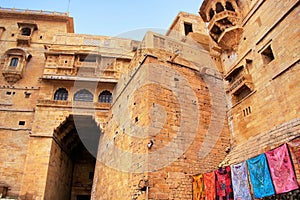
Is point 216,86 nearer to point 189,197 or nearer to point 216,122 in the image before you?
point 216,122

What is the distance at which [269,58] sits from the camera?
29.0 ft

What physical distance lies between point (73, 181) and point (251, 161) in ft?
51.8

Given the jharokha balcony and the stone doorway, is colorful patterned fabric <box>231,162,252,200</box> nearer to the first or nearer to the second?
the jharokha balcony

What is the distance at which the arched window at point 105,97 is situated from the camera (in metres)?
16.6

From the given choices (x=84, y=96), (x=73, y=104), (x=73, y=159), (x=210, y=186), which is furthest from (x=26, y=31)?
(x=210, y=186)

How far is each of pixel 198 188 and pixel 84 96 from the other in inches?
438

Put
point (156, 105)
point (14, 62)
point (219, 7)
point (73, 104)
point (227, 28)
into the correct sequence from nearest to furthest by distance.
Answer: point (156, 105) < point (227, 28) < point (219, 7) < point (73, 104) < point (14, 62)

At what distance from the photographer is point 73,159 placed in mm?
19875

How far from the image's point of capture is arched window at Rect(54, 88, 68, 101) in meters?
16.5

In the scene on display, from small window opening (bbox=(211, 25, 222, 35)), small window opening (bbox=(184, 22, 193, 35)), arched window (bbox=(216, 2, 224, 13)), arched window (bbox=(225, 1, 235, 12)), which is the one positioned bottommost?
small window opening (bbox=(211, 25, 222, 35))

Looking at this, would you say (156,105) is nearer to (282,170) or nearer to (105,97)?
(282,170)

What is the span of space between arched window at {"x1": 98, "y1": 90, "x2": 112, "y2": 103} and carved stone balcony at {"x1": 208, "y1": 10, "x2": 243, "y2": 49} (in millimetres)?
8306

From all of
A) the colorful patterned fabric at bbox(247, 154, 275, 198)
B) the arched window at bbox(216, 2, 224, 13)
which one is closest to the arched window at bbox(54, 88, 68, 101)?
the arched window at bbox(216, 2, 224, 13)

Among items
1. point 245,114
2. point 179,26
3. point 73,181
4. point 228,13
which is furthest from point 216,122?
point 73,181
